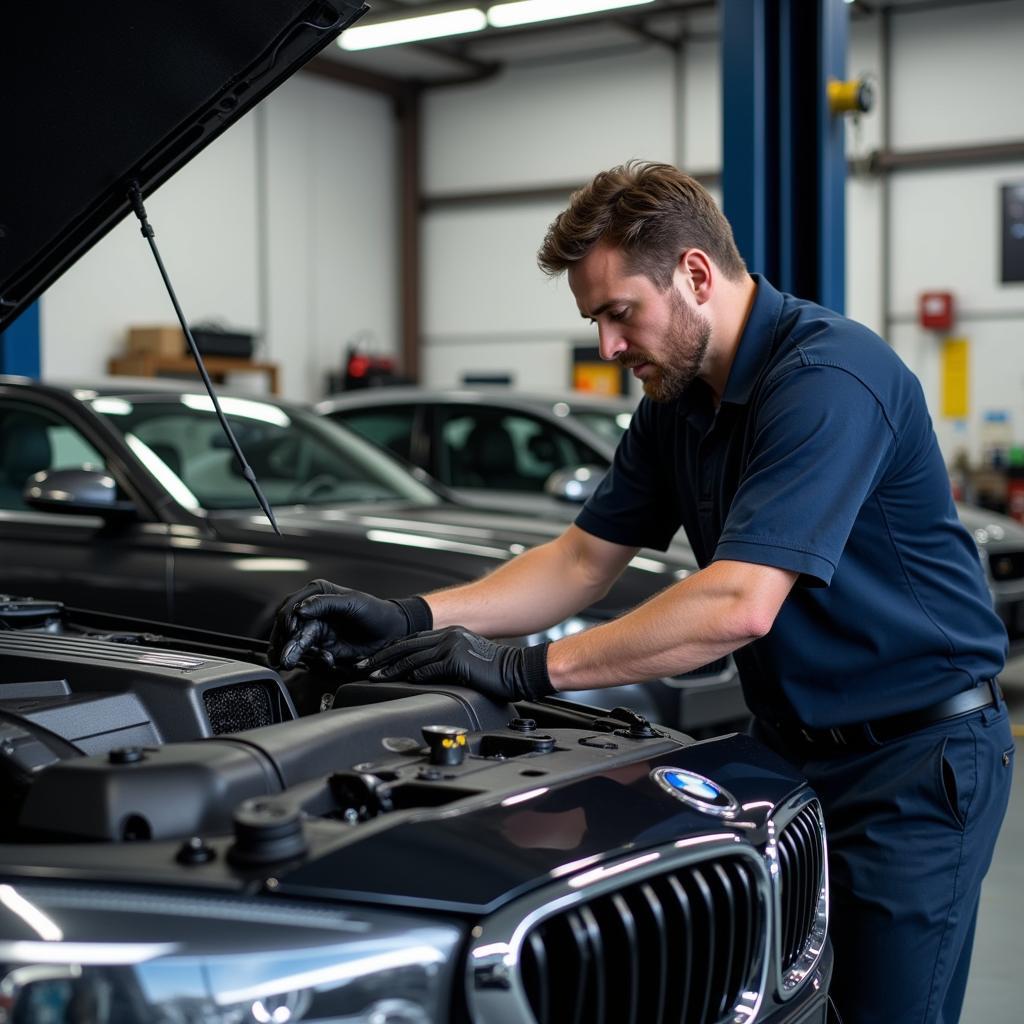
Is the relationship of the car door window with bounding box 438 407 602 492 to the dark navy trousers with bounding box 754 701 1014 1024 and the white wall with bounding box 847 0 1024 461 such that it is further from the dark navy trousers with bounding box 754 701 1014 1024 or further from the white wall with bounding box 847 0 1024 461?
the white wall with bounding box 847 0 1024 461

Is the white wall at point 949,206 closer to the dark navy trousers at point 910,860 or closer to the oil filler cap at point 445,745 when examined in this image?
the dark navy trousers at point 910,860

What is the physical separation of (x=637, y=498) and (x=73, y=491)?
1.91m

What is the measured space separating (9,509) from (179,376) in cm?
684

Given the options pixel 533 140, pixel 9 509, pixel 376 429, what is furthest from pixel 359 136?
pixel 9 509

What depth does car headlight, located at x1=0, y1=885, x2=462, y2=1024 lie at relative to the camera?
1.00m

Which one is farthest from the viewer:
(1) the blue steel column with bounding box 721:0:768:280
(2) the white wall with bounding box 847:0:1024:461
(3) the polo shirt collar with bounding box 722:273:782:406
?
(2) the white wall with bounding box 847:0:1024:461

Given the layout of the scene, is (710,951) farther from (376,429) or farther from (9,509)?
(376,429)

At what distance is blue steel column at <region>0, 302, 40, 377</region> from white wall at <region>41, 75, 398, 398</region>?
4928 millimetres

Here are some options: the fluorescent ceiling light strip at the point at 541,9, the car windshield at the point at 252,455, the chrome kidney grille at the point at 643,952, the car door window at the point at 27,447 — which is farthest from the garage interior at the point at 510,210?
the chrome kidney grille at the point at 643,952

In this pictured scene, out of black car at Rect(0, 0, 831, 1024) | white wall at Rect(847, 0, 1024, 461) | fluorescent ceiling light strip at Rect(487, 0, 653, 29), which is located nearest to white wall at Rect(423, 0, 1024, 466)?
white wall at Rect(847, 0, 1024, 461)

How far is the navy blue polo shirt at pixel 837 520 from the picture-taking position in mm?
1721

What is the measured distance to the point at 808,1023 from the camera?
1511 millimetres

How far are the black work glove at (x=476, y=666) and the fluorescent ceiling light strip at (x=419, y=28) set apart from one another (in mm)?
9798

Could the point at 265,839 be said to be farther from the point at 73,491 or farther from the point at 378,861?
the point at 73,491
